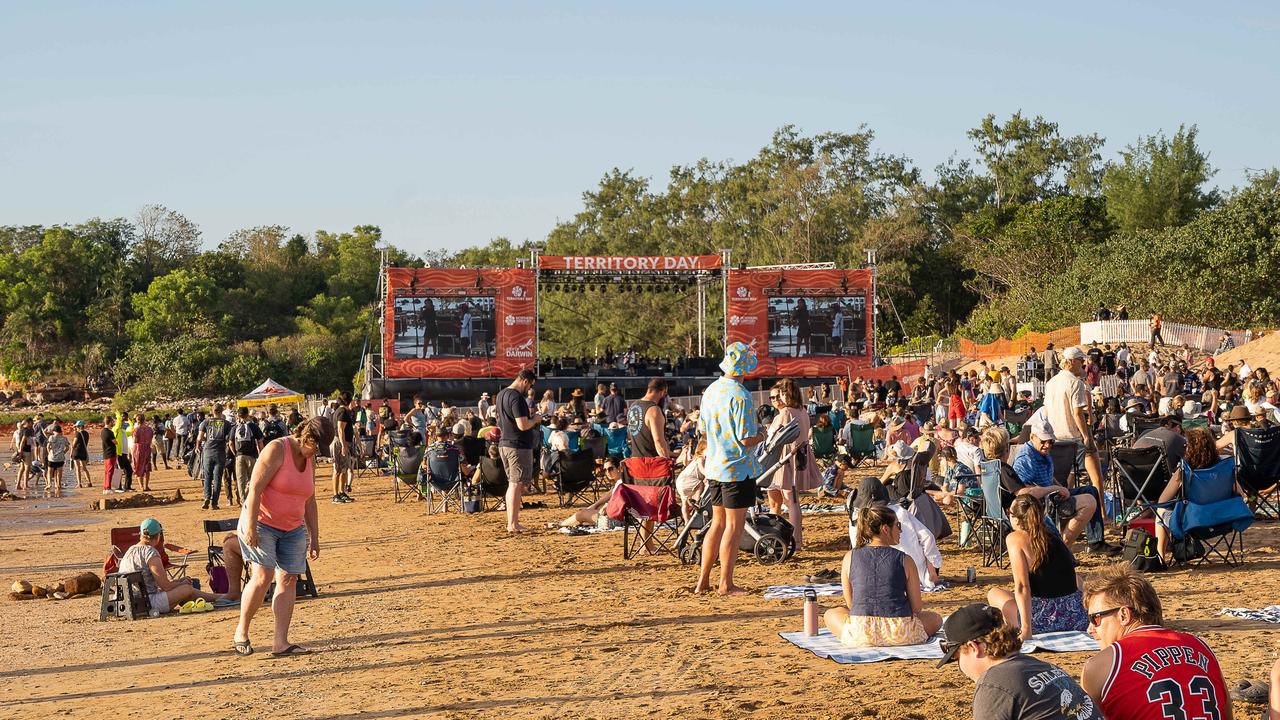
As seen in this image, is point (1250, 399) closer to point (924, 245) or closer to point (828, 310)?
point (828, 310)

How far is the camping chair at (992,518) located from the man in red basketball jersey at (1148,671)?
5.62m

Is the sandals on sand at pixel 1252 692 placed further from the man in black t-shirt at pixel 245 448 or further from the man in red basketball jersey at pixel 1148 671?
the man in black t-shirt at pixel 245 448

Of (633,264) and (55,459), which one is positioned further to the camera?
(633,264)

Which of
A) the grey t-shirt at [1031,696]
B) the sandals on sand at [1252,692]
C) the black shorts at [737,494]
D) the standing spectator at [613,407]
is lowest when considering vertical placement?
the sandals on sand at [1252,692]

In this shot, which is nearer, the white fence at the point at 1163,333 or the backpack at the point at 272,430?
the backpack at the point at 272,430

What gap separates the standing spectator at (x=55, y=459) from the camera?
22.2 meters

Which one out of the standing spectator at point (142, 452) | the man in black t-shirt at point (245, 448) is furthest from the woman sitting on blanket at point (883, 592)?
the standing spectator at point (142, 452)

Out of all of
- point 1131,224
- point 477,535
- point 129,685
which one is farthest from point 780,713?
point 1131,224

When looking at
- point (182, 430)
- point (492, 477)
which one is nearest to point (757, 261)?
point (182, 430)

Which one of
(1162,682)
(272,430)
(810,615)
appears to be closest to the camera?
(1162,682)

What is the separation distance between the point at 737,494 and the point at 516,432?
4.18m

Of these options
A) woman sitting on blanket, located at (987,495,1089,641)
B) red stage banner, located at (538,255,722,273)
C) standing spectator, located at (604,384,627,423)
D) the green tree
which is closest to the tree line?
the green tree

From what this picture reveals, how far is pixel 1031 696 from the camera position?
11.8 ft

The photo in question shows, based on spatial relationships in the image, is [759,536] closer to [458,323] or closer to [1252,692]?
[1252,692]
